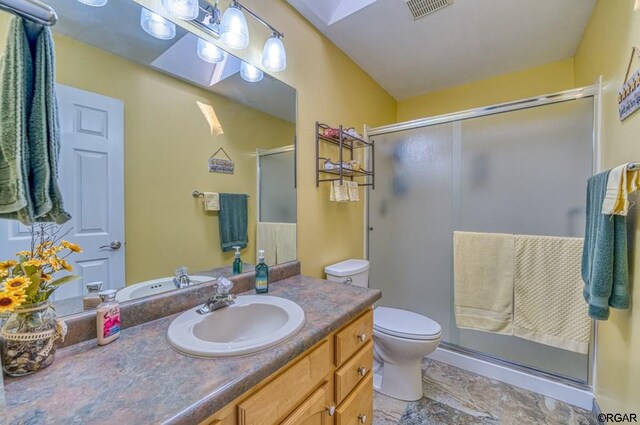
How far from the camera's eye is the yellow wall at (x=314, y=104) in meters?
1.52

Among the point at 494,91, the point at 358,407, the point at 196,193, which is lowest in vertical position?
the point at 358,407

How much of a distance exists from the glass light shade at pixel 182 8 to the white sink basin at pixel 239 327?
43.5 inches

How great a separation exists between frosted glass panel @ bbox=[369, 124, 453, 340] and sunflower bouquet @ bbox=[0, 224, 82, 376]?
2034 millimetres

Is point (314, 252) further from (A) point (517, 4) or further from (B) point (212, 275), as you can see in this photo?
(A) point (517, 4)

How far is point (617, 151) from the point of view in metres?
1.27

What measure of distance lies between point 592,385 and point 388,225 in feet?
5.06

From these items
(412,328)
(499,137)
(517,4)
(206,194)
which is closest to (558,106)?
(499,137)

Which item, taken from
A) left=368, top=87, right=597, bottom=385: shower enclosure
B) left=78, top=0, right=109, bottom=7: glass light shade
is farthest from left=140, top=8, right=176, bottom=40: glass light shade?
left=368, top=87, right=597, bottom=385: shower enclosure

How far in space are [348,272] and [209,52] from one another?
145 centimetres

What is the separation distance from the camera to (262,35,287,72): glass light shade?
53.6 inches

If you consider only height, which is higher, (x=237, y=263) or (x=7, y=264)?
(x=7, y=264)

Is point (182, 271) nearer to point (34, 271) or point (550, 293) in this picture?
point (34, 271)

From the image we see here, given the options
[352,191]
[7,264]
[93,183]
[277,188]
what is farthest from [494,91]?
[7,264]

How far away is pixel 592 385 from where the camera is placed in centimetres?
159
